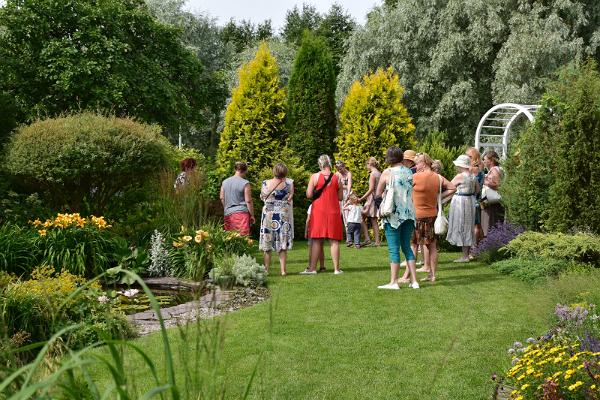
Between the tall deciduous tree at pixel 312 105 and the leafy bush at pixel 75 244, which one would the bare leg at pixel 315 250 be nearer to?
the leafy bush at pixel 75 244

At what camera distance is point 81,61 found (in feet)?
77.5

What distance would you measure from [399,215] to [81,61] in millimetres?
16981

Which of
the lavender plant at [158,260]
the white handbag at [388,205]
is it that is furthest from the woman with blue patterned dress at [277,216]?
the white handbag at [388,205]

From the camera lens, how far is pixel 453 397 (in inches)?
195

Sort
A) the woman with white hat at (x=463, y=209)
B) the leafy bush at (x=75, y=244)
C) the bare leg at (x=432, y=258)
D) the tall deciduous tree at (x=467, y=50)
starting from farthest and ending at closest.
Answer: the tall deciduous tree at (x=467, y=50)
the woman with white hat at (x=463, y=209)
the bare leg at (x=432, y=258)
the leafy bush at (x=75, y=244)

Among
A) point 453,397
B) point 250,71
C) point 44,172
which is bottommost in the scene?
point 453,397

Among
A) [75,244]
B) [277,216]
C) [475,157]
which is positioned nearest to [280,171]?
[277,216]

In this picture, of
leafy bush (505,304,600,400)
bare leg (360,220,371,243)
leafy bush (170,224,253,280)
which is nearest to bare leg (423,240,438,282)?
leafy bush (170,224,253,280)

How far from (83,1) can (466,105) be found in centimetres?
1379

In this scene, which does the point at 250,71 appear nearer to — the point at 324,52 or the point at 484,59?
the point at 324,52

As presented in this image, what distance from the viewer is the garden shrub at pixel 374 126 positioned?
17.6 meters

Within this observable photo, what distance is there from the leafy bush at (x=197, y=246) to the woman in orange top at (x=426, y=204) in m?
2.51

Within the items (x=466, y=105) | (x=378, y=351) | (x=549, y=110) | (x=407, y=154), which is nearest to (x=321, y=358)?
(x=378, y=351)

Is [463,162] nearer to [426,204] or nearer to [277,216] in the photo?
[426,204]
